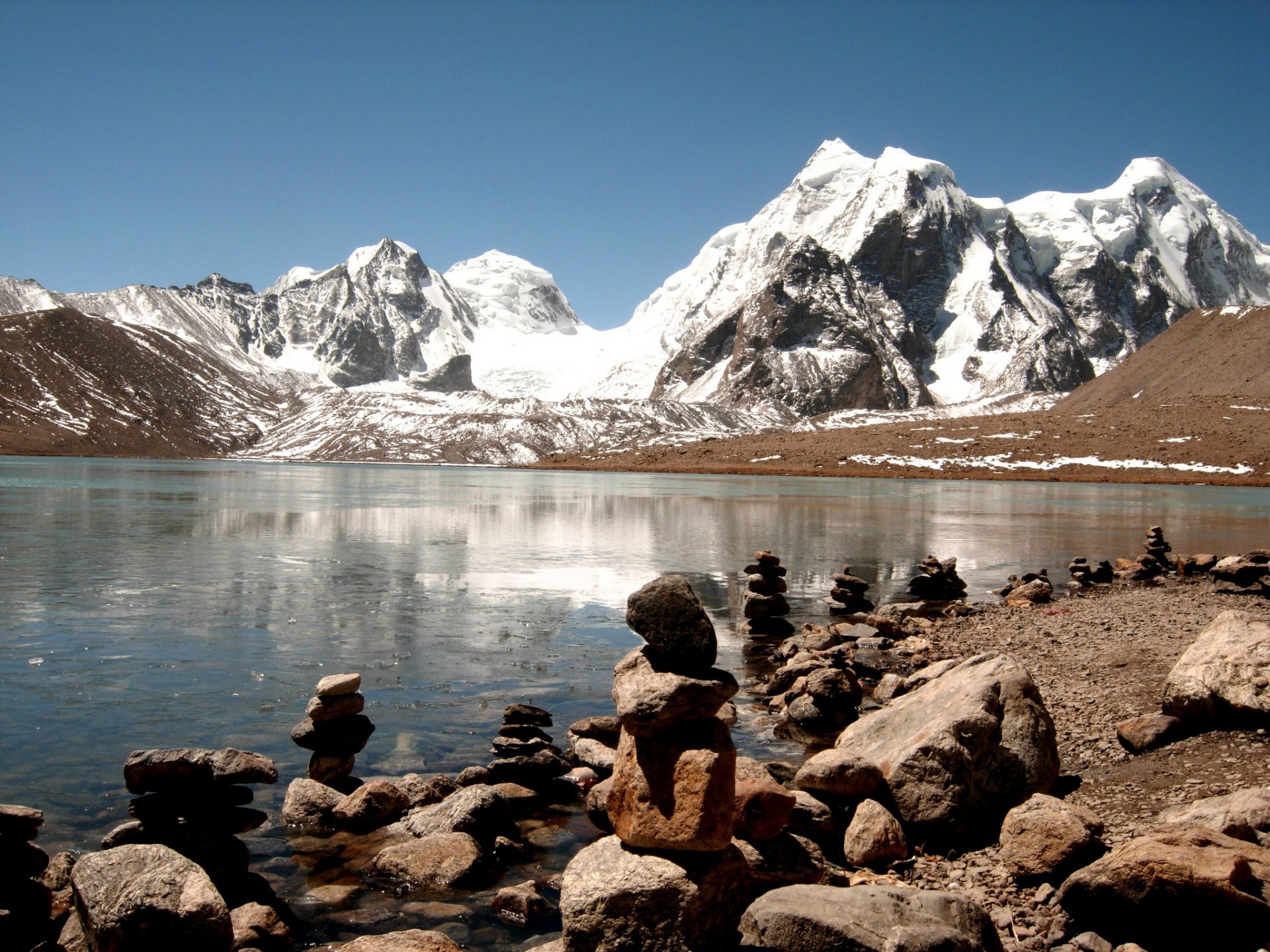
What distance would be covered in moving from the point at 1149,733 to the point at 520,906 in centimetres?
735

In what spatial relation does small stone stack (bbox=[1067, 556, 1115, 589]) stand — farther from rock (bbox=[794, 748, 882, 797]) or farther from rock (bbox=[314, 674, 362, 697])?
rock (bbox=[314, 674, 362, 697])

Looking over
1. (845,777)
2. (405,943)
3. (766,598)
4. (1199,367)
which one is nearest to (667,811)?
(405,943)

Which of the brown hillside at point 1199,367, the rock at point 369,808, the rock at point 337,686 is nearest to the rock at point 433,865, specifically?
the rock at point 369,808

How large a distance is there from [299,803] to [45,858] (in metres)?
2.49

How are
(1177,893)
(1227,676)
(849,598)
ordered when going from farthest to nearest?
(849,598), (1227,676), (1177,893)

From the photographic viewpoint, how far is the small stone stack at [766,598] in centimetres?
2205

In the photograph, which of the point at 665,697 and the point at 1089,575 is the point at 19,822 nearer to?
the point at 665,697

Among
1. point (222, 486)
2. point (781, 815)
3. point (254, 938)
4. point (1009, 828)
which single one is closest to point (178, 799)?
point (254, 938)

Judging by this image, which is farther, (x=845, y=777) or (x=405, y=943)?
(x=845, y=777)

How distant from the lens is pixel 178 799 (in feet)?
31.3

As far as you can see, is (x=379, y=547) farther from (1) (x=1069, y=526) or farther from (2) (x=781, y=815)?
(1) (x=1069, y=526)

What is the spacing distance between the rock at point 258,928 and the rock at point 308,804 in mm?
2108

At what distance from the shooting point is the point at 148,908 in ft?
21.6

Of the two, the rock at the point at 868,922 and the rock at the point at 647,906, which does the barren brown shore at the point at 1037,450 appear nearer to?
the rock at the point at 868,922
